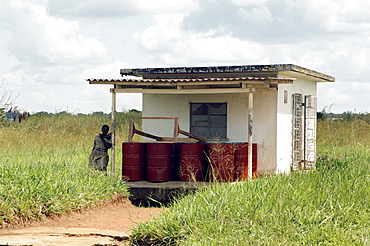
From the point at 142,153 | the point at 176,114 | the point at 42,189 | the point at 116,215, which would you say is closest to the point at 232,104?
the point at 176,114

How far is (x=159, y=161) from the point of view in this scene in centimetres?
1305

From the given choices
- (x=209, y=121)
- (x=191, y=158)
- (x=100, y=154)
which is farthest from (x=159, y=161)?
(x=209, y=121)

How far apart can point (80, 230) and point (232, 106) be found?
658 centimetres

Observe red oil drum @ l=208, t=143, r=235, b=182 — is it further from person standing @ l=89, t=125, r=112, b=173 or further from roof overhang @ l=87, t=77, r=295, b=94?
person standing @ l=89, t=125, r=112, b=173

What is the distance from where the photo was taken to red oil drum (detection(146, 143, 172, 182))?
13.0 m

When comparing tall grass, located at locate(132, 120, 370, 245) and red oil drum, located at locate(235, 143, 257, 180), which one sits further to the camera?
red oil drum, located at locate(235, 143, 257, 180)

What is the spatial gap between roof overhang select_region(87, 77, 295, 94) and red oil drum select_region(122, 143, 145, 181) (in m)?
1.44

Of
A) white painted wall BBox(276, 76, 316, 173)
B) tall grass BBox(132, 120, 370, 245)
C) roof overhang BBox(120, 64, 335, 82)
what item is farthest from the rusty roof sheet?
tall grass BBox(132, 120, 370, 245)

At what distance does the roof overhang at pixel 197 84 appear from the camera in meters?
12.8

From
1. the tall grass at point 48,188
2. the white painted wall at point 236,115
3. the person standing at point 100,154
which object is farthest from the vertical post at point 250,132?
the person standing at point 100,154

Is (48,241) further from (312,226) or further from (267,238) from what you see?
(312,226)

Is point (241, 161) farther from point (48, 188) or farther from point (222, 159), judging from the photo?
point (48, 188)

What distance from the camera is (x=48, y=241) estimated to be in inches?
338

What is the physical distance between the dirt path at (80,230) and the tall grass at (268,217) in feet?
2.13
